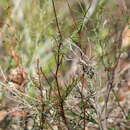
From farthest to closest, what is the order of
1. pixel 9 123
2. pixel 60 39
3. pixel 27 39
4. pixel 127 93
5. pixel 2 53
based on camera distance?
pixel 2 53 < pixel 27 39 < pixel 127 93 < pixel 9 123 < pixel 60 39

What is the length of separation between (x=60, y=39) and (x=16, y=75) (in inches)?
31.8

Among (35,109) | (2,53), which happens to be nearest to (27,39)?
(2,53)

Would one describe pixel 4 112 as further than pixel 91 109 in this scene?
Yes

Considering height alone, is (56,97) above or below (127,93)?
below

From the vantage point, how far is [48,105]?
2369 millimetres

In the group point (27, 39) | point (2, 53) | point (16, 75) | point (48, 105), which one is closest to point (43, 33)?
point (16, 75)

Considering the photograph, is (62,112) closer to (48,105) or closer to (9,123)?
(48,105)

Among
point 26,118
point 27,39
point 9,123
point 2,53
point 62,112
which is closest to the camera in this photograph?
point 62,112

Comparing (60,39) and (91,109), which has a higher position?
(60,39)

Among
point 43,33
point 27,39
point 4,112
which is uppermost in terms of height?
point 27,39

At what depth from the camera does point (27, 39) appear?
3.83m

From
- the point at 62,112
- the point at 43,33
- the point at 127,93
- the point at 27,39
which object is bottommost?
the point at 62,112

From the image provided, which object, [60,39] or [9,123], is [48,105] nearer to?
[60,39]

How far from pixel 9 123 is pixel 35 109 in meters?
0.65
